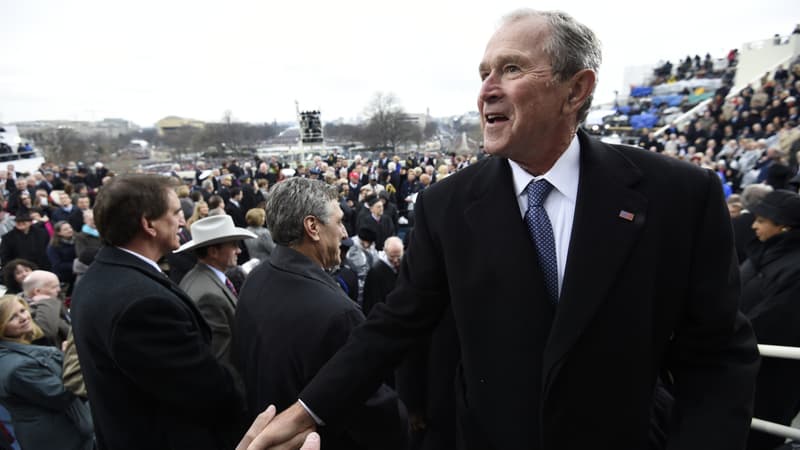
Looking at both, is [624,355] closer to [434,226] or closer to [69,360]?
[434,226]

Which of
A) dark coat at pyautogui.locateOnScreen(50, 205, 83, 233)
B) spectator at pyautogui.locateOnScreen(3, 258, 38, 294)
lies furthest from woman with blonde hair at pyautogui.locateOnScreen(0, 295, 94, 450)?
dark coat at pyautogui.locateOnScreen(50, 205, 83, 233)

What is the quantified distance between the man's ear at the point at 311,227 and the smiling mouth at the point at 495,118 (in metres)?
1.29

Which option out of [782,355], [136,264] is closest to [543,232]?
[782,355]

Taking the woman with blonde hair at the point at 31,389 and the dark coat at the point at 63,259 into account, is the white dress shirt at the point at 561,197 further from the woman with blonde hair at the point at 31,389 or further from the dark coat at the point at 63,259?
the dark coat at the point at 63,259

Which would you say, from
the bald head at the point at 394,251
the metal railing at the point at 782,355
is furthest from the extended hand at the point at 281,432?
the bald head at the point at 394,251

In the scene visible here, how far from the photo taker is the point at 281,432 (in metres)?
1.23

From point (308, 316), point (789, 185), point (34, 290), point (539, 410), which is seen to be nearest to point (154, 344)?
point (308, 316)

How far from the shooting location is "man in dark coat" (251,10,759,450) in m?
1.15

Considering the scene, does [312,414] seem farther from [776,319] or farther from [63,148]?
[63,148]

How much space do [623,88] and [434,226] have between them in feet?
188

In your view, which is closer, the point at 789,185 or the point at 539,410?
the point at 539,410

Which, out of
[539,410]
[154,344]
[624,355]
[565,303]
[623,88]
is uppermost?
[623,88]

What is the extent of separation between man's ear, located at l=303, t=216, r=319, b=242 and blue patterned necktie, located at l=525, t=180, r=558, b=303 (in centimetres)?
134

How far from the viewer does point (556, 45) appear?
4.15 feet
